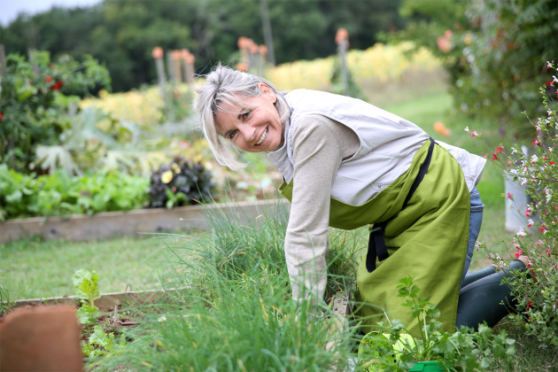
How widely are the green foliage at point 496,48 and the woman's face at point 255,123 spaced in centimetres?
350

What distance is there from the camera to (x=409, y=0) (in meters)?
8.16

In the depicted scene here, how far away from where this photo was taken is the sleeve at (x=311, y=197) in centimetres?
159

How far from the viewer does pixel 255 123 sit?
1.74m

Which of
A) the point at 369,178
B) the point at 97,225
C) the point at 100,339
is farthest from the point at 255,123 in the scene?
the point at 97,225

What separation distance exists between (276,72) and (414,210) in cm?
1730

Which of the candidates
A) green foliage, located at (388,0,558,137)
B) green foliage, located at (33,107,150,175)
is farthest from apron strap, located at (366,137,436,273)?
green foliage, located at (33,107,150,175)

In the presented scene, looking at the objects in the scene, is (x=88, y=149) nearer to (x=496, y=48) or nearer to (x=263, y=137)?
(x=263, y=137)

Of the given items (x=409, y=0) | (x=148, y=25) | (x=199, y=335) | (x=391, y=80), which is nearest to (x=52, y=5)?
(x=148, y=25)

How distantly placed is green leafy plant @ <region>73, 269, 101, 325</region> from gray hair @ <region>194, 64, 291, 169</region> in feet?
3.37

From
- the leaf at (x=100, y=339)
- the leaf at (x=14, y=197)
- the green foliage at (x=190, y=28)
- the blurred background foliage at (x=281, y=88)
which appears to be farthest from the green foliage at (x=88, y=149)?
the green foliage at (x=190, y=28)

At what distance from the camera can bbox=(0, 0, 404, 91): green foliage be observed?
38.4 m

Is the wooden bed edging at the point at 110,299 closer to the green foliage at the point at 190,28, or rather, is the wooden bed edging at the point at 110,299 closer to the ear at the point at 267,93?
the ear at the point at 267,93

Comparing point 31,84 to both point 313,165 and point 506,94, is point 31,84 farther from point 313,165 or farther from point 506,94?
point 506,94

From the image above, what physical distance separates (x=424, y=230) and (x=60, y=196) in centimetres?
376
